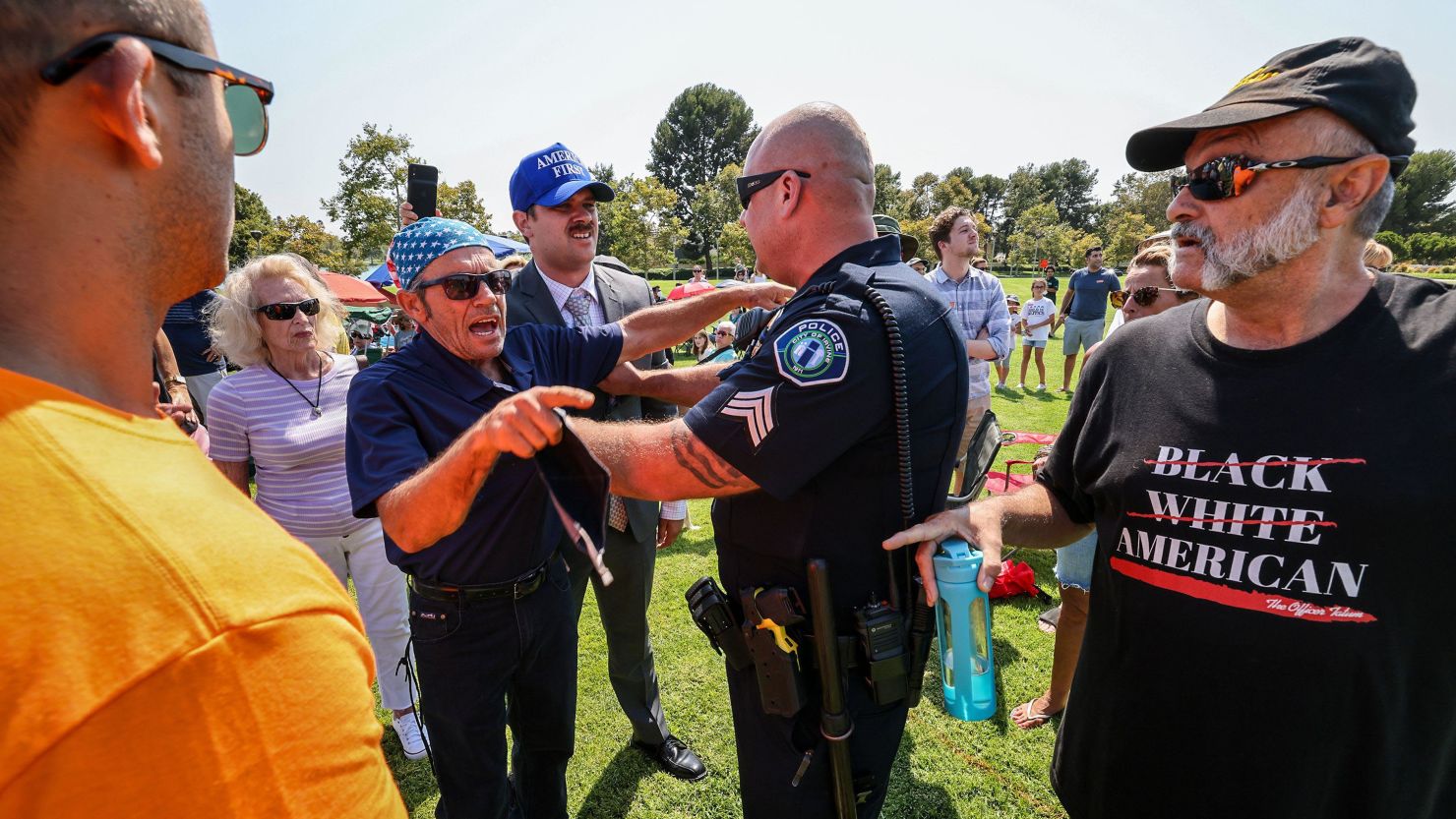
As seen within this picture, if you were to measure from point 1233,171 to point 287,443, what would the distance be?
13.4 ft

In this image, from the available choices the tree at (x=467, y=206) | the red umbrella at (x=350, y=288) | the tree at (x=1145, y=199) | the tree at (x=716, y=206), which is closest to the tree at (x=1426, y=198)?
the tree at (x=1145, y=199)

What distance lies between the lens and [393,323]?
14.8 m

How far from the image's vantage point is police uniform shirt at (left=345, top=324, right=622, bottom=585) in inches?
78.0

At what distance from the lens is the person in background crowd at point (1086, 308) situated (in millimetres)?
11273

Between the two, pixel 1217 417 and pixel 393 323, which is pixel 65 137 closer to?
pixel 1217 417

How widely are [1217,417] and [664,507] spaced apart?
286cm

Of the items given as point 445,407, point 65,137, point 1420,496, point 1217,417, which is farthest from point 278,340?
point 1420,496

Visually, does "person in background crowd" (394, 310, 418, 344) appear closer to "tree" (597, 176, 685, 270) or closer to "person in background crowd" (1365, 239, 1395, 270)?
"person in background crowd" (1365, 239, 1395, 270)

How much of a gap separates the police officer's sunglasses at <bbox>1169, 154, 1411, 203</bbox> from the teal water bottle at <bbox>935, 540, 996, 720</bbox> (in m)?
1.16

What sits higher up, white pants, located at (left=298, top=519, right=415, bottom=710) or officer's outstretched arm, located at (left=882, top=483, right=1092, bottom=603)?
officer's outstretched arm, located at (left=882, top=483, right=1092, bottom=603)

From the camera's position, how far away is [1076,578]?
Answer: 3506 millimetres

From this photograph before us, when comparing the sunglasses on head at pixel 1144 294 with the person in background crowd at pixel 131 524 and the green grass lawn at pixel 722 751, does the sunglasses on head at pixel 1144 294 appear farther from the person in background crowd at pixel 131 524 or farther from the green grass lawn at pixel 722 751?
the person in background crowd at pixel 131 524

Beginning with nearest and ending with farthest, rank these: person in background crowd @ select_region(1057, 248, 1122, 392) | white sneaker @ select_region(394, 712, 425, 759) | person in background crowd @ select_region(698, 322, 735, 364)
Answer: person in background crowd @ select_region(698, 322, 735, 364) → white sneaker @ select_region(394, 712, 425, 759) → person in background crowd @ select_region(1057, 248, 1122, 392)

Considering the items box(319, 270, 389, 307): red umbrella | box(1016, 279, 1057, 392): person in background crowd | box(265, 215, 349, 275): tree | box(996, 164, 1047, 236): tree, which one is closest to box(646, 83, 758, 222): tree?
box(996, 164, 1047, 236): tree
